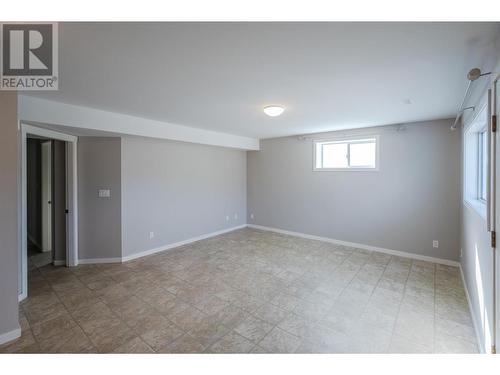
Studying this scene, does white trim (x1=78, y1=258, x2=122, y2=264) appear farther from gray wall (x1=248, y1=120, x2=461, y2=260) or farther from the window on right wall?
the window on right wall

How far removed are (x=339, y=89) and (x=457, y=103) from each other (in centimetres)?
175

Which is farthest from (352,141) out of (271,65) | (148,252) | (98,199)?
(98,199)

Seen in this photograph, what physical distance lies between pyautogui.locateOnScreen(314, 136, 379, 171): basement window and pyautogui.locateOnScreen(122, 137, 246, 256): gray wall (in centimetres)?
221

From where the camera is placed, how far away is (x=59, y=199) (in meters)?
3.66

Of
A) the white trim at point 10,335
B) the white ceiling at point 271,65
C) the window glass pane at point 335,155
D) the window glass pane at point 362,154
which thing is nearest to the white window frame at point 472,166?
the white ceiling at point 271,65

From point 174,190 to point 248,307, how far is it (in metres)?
2.95

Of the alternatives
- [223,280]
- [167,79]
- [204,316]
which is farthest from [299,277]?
[167,79]

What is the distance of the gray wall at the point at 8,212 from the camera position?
1.94 meters

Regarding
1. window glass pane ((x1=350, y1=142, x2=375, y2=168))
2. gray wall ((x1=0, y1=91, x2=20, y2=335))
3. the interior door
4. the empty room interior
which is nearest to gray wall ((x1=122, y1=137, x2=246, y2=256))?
the empty room interior

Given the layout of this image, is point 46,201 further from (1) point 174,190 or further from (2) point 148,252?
(1) point 174,190

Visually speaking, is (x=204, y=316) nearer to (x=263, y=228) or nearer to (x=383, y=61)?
(x=383, y=61)

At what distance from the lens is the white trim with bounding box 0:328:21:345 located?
6.38ft

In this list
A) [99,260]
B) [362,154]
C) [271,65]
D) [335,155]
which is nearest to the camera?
[271,65]

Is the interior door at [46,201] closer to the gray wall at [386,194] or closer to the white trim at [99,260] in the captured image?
the white trim at [99,260]
